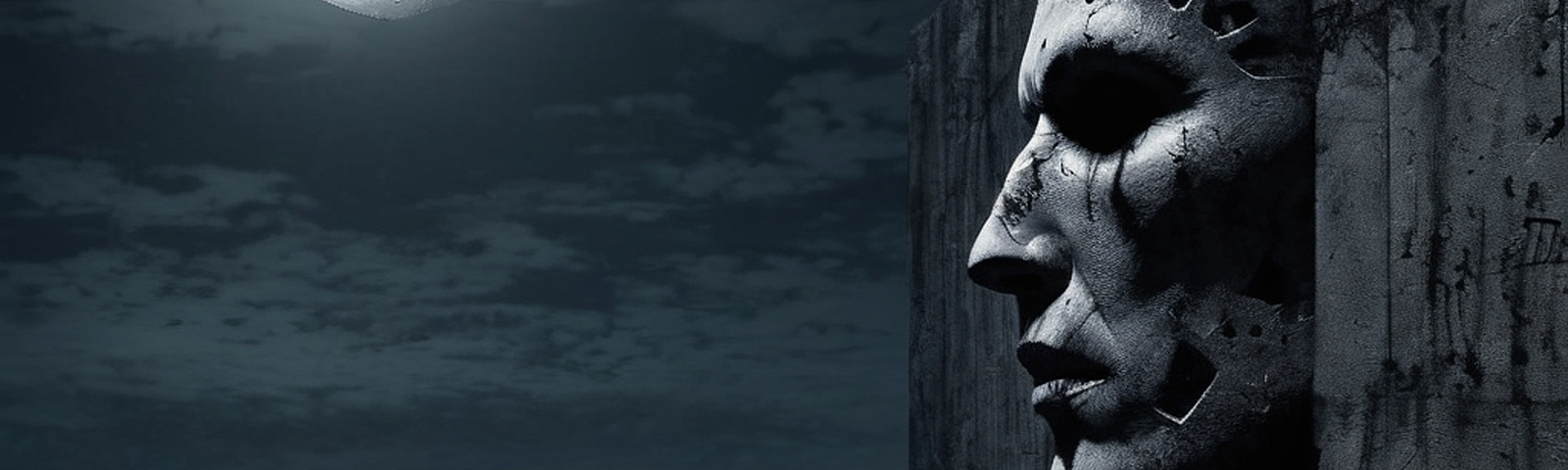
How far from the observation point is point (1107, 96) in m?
3.26

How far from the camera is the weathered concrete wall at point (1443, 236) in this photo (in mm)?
2477

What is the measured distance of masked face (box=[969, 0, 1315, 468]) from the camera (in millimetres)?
2998

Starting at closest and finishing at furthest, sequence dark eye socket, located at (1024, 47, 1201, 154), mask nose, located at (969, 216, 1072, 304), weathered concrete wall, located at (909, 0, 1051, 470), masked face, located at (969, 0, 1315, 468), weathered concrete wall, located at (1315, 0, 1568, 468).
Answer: weathered concrete wall, located at (1315, 0, 1568, 468), masked face, located at (969, 0, 1315, 468), dark eye socket, located at (1024, 47, 1201, 154), mask nose, located at (969, 216, 1072, 304), weathered concrete wall, located at (909, 0, 1051, 470)

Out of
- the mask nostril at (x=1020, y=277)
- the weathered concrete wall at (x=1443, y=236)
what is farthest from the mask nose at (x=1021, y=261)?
the weathered concrete wall at (x=1443, y=236)

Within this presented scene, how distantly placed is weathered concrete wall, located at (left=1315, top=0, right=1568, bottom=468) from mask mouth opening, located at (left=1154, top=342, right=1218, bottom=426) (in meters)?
0.23

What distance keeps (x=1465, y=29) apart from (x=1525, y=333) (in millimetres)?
486

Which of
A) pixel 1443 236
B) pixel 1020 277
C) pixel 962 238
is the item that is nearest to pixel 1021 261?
pixel 1020 277

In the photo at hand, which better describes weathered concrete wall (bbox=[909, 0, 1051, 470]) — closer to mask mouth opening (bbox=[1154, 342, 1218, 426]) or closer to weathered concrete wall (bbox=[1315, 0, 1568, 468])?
mask mouth opening (bbox=[1154, 342, 1218, 426])

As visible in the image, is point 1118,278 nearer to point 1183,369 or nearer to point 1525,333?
point 1183,369

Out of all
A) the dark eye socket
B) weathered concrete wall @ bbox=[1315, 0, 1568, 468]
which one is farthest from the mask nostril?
weathered concrete wall @ bbox=[1315, 0, 1568, 468]

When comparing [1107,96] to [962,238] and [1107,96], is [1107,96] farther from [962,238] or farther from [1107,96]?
[962,238]

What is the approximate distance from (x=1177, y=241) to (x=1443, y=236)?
542 mm

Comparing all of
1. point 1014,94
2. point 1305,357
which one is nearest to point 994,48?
point 1014,94

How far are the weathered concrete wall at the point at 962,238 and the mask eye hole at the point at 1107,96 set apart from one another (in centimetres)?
176
